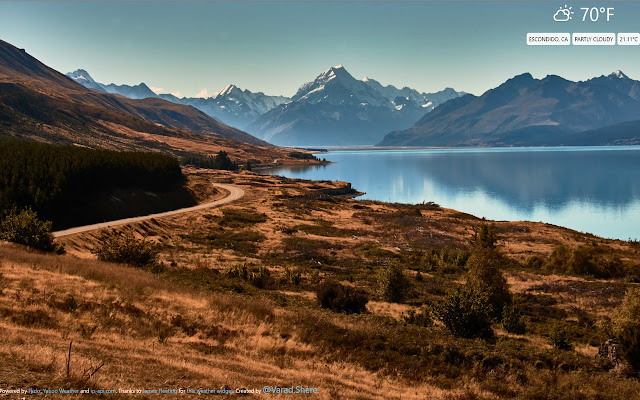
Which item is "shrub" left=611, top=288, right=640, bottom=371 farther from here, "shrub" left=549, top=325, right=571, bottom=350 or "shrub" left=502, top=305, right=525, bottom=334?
"shrub" left=502, top=305, right=525, bottom=334

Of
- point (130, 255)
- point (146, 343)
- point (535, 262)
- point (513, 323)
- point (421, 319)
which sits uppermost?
point (130, 255)

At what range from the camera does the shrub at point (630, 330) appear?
19.5 m

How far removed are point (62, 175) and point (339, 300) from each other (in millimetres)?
48559

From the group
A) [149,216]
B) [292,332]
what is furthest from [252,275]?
[149,216]

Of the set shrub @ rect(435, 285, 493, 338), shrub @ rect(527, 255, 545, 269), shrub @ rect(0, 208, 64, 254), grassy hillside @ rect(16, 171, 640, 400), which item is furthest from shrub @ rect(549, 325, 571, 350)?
shrub @ rect(0, 208, 64, 254)

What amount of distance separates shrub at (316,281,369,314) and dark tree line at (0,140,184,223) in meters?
35.4

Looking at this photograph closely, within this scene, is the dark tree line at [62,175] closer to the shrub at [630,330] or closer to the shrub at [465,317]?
the shrub at [465,317]

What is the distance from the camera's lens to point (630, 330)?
2012 centimetres

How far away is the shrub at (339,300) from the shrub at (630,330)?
14.4 m

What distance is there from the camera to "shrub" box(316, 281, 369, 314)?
27170mm

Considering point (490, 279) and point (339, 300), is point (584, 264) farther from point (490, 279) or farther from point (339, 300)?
point (339, 300)

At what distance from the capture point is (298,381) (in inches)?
631

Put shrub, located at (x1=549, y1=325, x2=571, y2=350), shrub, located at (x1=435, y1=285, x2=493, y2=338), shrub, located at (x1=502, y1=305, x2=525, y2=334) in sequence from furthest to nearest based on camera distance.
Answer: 1. shrub, located at (x1=502, y1=305, x2=525, y2=334)
2. shrub, located at (x1=435, y1=285, x2=493, y2=338)
3. shrub, located at (x1=549, y1=325, x2=571, y2=350)

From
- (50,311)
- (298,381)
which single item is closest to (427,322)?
(298,381)
